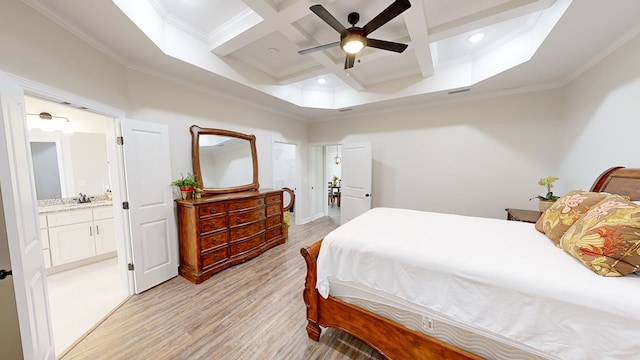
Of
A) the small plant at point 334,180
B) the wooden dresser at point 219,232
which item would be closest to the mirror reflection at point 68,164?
the wooden dresser at point 219,232

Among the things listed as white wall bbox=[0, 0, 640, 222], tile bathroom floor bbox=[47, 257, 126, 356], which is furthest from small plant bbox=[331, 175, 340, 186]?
tile bathroom floor bbox=[47, 257, 126, 356]

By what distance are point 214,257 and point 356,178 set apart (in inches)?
115

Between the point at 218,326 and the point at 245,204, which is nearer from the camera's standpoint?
the point at 218,326

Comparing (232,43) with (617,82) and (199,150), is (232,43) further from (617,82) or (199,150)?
(617,82)

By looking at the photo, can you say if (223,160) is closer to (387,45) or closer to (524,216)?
(387,45)

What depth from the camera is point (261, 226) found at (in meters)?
3.38

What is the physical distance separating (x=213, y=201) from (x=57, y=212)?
2.16 metres

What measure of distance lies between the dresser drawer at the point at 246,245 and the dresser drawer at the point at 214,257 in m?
0.10

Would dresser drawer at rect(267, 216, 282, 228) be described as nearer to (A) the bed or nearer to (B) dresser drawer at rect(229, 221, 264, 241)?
(B) dresser drawer at rect(229, 221, 264, 241)

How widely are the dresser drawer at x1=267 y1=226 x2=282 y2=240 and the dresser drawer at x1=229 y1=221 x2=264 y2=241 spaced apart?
224mm

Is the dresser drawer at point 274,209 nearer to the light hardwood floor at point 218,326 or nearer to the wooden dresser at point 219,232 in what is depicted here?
the wooden dresser at point 219,232

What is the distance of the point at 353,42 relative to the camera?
1.88 m

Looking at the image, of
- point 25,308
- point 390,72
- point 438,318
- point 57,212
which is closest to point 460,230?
point 438,318

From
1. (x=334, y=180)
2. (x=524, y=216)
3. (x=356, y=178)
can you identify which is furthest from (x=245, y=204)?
(x=334, y=180)
